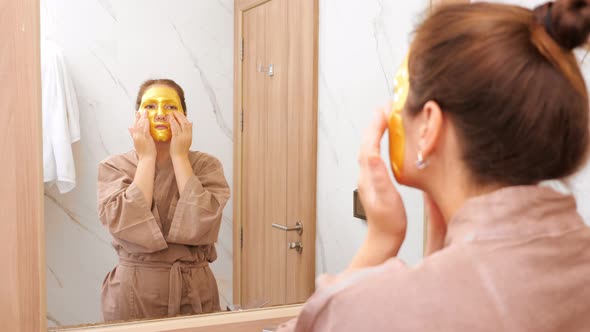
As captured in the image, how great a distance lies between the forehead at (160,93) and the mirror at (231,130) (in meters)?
0.02

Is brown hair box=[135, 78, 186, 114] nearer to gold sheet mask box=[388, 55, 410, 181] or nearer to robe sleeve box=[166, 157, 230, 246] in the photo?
robe sleeve box=[166, 157, 230, 246]

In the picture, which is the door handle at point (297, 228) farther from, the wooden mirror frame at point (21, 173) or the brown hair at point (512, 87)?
the brown hair at point (512, 87)

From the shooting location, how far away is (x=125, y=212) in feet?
3.97

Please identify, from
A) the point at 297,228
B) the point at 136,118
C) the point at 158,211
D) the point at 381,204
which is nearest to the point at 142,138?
the point at 136,118

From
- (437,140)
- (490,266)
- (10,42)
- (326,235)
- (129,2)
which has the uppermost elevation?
(129,2)

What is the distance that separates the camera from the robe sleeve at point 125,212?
1.20 meters

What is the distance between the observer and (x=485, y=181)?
0.63 meters

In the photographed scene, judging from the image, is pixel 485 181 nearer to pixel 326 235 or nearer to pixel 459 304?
pixel 459 304

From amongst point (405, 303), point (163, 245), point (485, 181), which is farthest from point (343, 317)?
point (163, 245)

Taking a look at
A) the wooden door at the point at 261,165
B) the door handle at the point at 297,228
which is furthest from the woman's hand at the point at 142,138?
the door handle at the point at 297,228

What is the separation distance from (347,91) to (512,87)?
862mm

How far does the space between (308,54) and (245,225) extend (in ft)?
1.43

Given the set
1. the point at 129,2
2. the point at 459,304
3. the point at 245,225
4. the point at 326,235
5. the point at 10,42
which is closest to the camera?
the point at 459,304

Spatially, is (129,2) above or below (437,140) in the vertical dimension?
above
